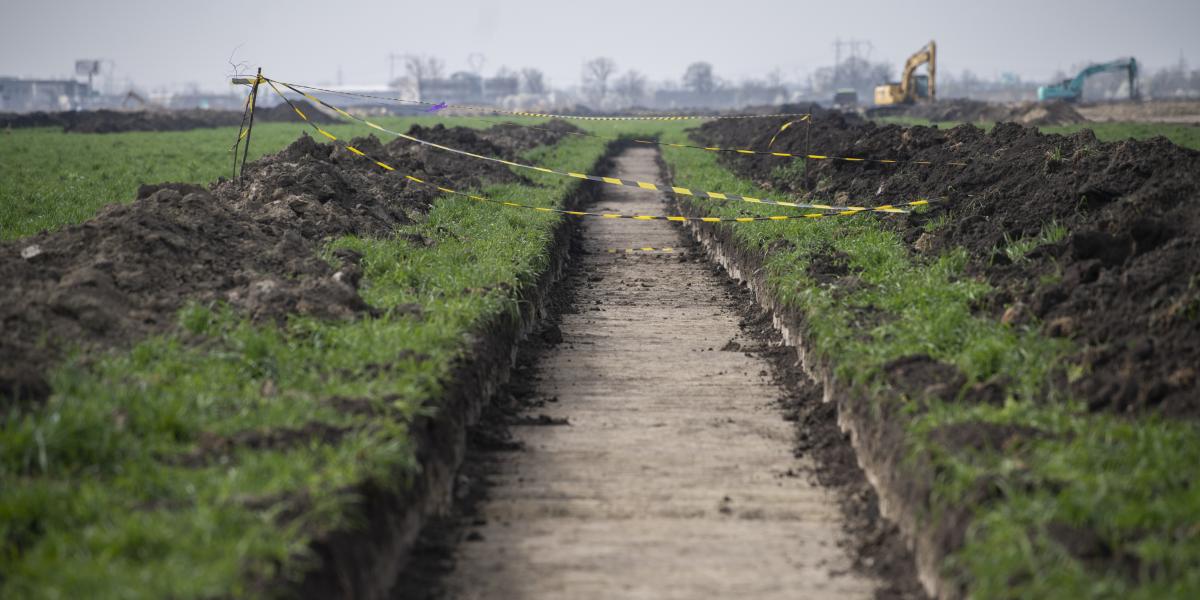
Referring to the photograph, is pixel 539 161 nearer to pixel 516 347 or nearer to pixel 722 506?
pixel 516 347

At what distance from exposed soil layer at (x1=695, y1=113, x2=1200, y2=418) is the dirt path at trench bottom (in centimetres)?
199

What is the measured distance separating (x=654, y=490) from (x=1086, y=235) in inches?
169

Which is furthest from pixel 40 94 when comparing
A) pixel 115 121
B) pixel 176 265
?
pixel 176 265

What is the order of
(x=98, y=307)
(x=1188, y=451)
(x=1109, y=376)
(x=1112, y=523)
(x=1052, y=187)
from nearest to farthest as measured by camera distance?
1. (x=1112, y=523)
2. (x=1188, y=451)
3. (x=1109, y=376)
4. (x=98, y=307)
5. (x=1052, y=187)

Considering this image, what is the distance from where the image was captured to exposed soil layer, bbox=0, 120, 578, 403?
7.23 m

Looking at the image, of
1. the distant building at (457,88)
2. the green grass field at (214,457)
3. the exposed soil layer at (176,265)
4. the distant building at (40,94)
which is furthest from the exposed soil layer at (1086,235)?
the distant building at (457,88)

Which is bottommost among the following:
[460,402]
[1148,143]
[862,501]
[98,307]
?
[862,501]

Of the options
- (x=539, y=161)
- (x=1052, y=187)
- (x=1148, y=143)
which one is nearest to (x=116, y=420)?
(x=1052, y=187)

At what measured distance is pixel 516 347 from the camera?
33.6ft

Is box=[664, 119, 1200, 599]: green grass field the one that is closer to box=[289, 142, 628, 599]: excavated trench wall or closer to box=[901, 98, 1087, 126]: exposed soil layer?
box=[289, 142, 628, 599]: excavated trench wall

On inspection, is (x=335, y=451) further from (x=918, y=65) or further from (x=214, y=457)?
(x=918, y=65)

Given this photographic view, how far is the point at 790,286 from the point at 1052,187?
3.01m

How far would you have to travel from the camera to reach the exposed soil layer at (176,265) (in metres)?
7.23

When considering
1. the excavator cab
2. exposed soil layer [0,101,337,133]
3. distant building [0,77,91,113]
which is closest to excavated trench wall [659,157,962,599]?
exposed soil layer [0,101,337,133]
